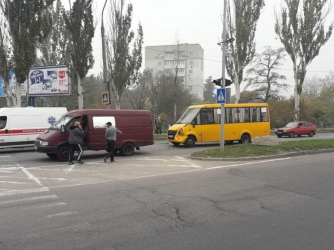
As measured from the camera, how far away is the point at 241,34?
88.5 ft

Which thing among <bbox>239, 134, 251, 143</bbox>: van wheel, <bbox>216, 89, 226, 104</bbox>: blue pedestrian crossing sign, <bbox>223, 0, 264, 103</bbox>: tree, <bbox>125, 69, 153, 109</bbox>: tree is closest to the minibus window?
<bbox>216, 89, 226, 104</bbox>: blue pedestrian crossing sign

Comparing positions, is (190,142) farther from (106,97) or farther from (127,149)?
(106,97)

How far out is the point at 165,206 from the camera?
20.0ft

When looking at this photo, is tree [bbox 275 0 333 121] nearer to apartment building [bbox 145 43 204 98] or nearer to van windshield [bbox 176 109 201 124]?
van windshield [bbox 176 109 201 124]

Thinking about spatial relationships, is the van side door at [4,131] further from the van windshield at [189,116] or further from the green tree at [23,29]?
the van windshield at [189,116]

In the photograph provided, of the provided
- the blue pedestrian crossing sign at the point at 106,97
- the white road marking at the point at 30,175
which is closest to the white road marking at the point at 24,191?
the white road marking at the point at 30,175

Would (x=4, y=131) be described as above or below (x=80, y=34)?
below

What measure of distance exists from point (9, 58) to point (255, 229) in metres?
22.1

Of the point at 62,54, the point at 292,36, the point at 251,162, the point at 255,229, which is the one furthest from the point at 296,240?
the point at 292,36

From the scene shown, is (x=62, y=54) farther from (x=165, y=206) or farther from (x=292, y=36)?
(x=165, y=206)

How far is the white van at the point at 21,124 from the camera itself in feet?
53.0

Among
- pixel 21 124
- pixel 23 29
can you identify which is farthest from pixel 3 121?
pixel 23 29

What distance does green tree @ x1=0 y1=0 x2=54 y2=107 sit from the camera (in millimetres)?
21047

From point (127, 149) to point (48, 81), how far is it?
1267 centimetres
